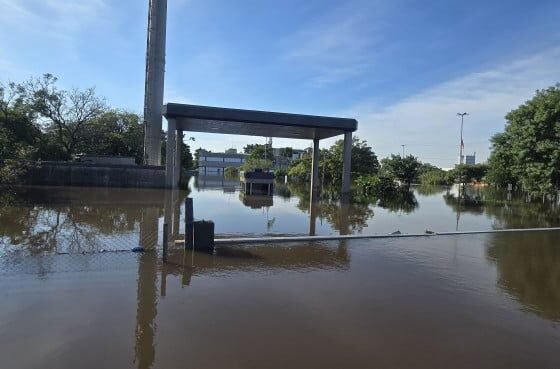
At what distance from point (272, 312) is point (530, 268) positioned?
24.9ft

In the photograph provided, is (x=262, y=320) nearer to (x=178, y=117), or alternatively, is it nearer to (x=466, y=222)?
(x=466, y=222)

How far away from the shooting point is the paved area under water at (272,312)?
485cm

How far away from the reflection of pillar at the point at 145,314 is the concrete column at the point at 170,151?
70.1 feet

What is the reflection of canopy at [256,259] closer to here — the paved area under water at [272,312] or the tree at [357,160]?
the paved area under water at [272,312]

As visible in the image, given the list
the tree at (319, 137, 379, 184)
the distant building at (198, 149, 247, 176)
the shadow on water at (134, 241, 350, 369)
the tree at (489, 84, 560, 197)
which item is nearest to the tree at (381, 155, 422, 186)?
the tree at (319, 137, 379, 184)

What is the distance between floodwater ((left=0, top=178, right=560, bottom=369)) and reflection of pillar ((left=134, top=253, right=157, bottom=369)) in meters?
0.03

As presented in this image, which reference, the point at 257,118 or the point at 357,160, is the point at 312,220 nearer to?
the point at 257,118

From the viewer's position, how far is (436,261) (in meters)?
10.3

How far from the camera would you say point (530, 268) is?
998 centimetres

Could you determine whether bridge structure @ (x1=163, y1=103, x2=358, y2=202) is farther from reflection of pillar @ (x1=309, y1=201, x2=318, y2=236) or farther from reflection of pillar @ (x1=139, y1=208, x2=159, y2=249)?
reflection of pillar @ (x1=139, y1=208, x2=159, y2=249)

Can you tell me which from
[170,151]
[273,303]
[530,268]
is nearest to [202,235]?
[273,303]

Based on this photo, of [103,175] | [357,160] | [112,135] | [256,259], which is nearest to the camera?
[256,259]

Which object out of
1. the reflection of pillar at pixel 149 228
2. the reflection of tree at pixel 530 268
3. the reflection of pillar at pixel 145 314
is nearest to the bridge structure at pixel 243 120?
the reflection of pillar at pixel 149 228

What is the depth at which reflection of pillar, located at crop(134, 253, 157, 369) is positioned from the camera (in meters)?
4.68
